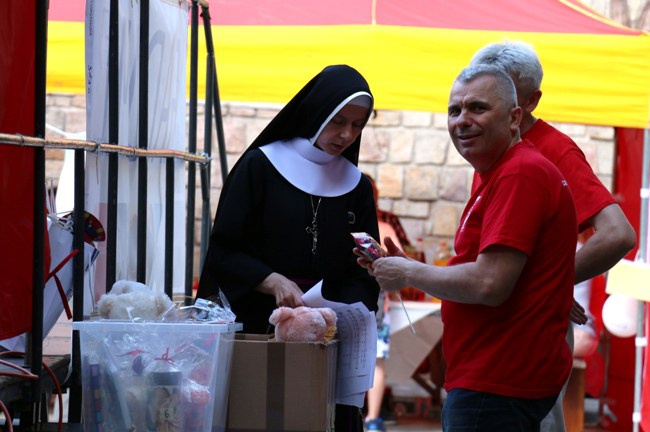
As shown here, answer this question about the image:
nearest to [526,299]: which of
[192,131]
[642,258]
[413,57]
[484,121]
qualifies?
[484,121]

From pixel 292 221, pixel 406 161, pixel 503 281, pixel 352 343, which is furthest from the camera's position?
pixel 406 161

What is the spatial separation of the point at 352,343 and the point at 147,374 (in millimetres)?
656

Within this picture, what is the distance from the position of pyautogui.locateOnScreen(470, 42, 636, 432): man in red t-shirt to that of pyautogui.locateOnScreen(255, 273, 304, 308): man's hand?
559 mm

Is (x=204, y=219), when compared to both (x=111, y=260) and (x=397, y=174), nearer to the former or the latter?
(x=111, y=260)

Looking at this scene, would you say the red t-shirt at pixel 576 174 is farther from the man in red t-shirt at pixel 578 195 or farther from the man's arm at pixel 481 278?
the man's arm at pixel 481 278

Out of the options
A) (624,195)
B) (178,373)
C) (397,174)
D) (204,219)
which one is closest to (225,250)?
(178,373)

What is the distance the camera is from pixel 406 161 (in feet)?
31.3

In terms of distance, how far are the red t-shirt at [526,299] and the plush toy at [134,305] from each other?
0.71 m

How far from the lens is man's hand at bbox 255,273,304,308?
9.39 ft

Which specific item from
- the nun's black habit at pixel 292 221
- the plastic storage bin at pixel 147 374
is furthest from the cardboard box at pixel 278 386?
the nun's black habit at pixel 292 221

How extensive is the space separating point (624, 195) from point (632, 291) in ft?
5.41

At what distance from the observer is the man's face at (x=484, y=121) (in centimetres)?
249

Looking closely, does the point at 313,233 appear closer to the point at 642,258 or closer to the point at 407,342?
the point at 642,258

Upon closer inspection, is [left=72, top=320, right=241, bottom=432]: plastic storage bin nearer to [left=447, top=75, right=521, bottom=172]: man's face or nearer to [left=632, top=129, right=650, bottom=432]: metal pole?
[left=447, top=75, right=521, bottom=172]: man's face
